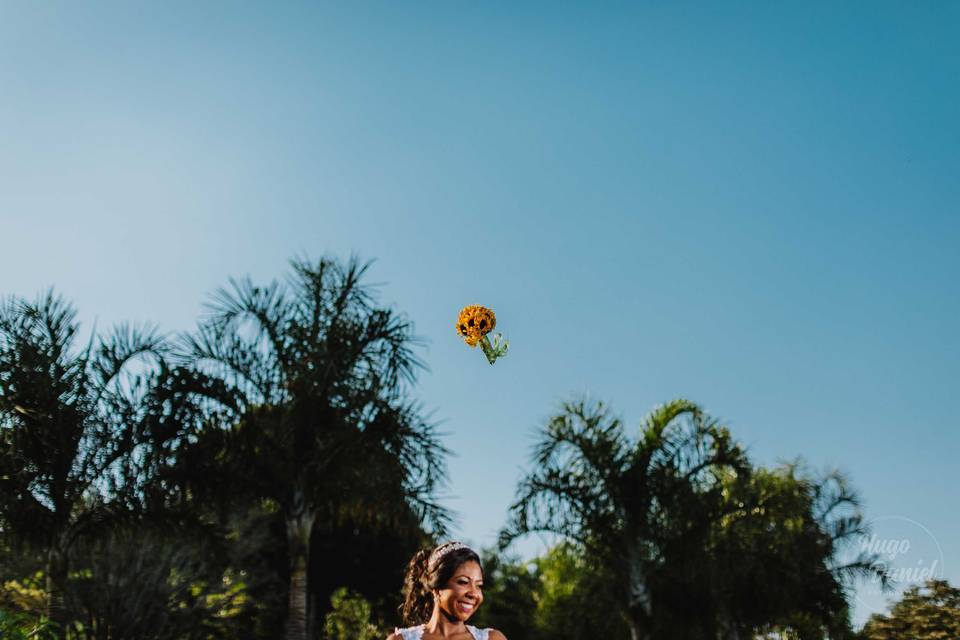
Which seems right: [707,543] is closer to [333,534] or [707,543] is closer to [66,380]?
[66,380]

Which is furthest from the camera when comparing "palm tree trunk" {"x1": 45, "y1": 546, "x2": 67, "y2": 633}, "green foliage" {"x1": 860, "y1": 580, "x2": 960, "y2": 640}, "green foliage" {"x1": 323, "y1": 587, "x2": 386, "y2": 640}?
"green foliage" {"x1": 323, "y1": 587, "x2": 386, "y2": 640}

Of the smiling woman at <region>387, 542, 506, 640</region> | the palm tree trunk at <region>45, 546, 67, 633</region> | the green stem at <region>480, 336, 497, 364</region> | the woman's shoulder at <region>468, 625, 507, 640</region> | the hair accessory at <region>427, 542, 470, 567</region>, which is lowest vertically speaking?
the woman's shoulder at <region>468, 625, 507, 640</region>

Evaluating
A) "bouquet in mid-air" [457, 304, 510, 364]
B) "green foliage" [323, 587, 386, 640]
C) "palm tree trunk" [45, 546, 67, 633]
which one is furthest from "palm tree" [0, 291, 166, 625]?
"green foliage" [323, 587, 386, 640]

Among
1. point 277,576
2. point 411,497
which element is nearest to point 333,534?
point 277,576

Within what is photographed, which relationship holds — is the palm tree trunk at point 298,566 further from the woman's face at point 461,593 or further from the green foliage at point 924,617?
the green foliage at point 924,617

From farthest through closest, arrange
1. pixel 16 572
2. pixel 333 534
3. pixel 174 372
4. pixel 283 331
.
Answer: pixel 333 534 → pixel 16 572 → pixel 283 331 → pixel 174 372

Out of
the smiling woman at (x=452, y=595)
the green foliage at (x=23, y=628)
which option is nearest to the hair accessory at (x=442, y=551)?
the smiling woman at (x=452, y=595)

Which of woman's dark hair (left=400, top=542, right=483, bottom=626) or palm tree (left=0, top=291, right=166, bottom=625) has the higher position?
palm tree (left=0, top=291, right=166, bottom=625)

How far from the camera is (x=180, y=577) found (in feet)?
44.1

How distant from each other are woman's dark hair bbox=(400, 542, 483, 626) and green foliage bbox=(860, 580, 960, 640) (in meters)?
17.2

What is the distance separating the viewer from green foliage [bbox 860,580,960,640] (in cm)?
1687

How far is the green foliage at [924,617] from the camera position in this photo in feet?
55.3

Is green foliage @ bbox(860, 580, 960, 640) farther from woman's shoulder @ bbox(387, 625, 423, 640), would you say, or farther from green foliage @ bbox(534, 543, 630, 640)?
woman's shoulder @ bbox(387, 625, 423, 640)

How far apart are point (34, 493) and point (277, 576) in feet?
48.6
